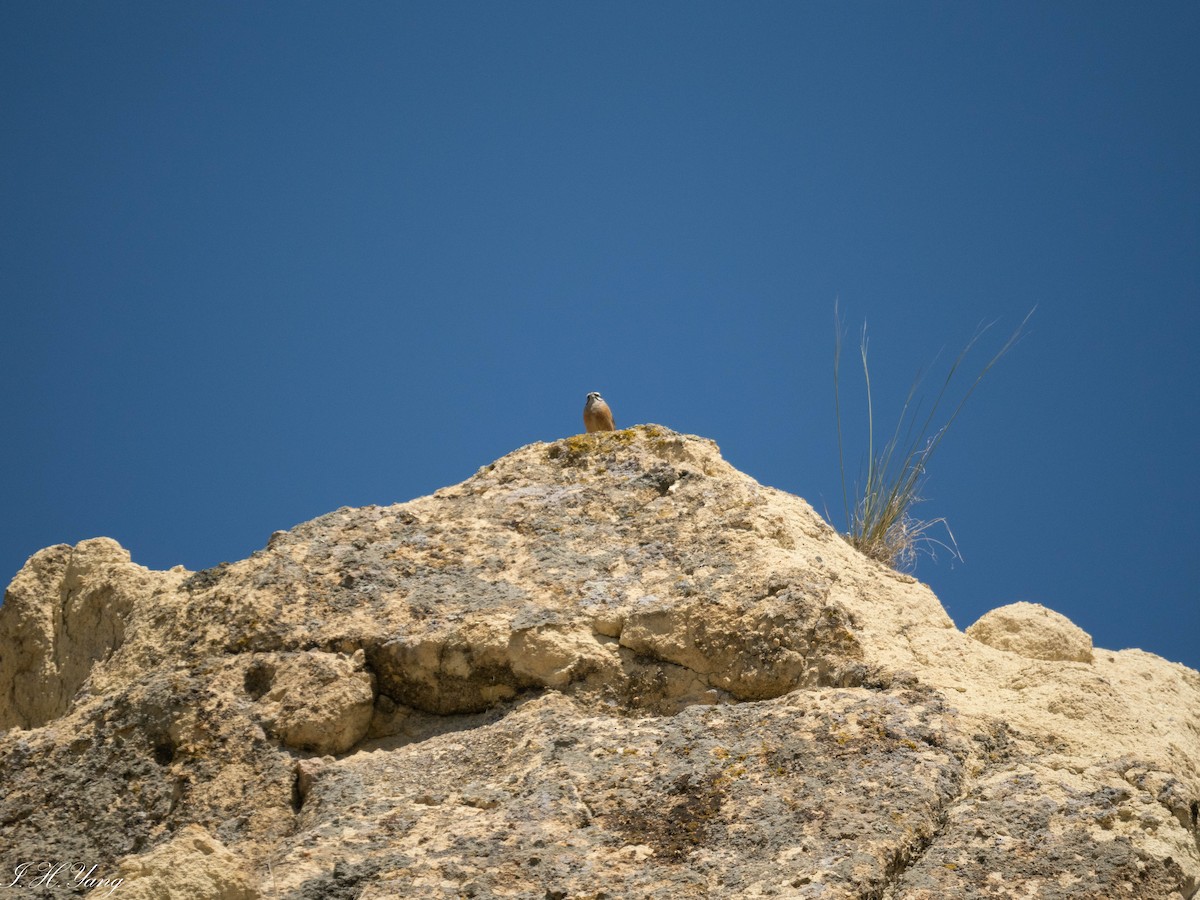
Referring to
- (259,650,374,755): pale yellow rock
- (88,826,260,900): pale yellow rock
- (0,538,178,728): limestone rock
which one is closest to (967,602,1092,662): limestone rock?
(259,650,374,755): pale yellow rock

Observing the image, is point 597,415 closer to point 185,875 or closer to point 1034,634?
point 1034,634

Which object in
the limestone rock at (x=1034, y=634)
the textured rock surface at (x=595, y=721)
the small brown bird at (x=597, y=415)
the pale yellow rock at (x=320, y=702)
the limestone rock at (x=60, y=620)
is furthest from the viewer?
the small brown bird at (x=597, y=415)

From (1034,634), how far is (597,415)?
133 inches

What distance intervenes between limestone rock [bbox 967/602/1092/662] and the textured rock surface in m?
0.02

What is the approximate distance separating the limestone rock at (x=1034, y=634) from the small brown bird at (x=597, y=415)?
317 cm

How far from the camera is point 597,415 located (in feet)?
23.4

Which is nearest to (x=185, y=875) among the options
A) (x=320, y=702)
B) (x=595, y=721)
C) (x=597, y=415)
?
(x=320, y=702)

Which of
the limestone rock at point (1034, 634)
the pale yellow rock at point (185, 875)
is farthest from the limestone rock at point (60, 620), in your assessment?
the limestone rock at point (1034, 634)

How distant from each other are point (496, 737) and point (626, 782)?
1.58 ft

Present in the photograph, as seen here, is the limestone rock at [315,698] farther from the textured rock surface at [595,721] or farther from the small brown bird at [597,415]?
the small brown bird at [597,415]

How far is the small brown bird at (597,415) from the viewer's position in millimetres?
7137

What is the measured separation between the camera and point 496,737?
3525 millimetres

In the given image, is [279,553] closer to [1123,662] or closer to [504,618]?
[504,618]

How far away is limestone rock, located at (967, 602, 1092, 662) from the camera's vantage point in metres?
4.18
